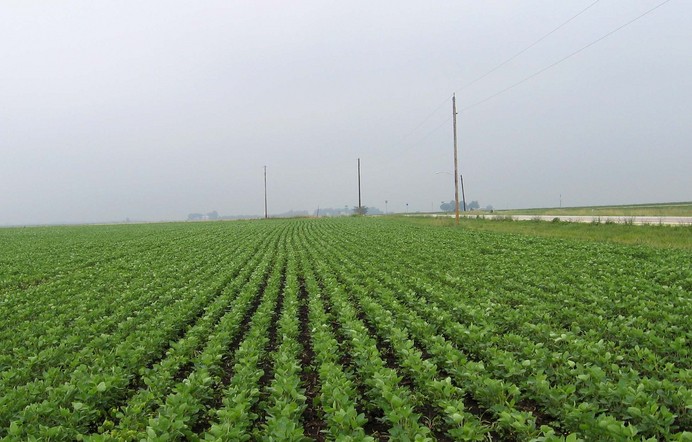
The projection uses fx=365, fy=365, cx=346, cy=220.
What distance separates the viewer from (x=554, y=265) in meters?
12.9

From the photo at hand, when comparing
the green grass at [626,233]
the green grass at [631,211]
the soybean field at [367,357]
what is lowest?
the soybean field at [367,357]

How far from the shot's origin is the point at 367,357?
223 inches

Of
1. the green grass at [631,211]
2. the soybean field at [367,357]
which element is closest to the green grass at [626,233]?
the soybean field at [367,357]

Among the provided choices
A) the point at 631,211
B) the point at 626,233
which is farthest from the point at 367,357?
the point at 631,211

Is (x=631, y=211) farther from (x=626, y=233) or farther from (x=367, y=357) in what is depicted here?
(x=367, y=357)

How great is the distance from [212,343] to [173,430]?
2879 millimetres

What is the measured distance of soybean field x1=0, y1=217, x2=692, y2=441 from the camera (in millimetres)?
3969

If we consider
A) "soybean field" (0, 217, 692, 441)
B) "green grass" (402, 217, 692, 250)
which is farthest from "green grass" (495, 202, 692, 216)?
"soybean field" (0, 217, 692, 441)

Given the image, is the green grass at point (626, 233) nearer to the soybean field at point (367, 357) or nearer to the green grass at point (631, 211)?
the soybean field at point (367, 357)

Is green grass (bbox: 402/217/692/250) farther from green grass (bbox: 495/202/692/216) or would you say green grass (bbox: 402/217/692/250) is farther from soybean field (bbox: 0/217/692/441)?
green grass (bbox: 495/202/692/216)

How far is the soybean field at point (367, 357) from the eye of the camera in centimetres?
397

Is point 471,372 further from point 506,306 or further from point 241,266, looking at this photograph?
point 241,266

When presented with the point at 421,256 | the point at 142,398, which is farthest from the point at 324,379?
the point at 421,256

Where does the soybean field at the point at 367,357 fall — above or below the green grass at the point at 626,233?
below
